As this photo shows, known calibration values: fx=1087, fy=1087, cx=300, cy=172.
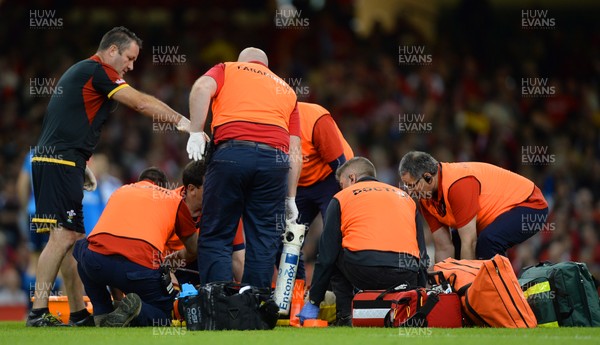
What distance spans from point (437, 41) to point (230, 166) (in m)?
12.1

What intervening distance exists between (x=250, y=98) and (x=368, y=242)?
5.05 feet

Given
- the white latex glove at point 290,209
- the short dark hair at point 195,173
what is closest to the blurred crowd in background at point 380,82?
the white latex glove at point 290,209

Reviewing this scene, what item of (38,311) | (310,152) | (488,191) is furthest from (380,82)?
(38,311)

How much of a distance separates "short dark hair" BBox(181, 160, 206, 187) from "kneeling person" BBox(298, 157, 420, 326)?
1138 mm

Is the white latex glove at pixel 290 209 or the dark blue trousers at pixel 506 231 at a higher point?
the white latex glove at pixel 290 209

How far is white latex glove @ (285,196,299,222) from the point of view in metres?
9.71

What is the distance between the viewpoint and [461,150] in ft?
57.7

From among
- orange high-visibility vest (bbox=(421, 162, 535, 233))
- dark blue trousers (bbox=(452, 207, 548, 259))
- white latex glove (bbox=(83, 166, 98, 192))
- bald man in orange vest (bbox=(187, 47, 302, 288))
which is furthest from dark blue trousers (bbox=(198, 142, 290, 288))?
dark blue trousers (bbox=(452, 207, 548, 259))

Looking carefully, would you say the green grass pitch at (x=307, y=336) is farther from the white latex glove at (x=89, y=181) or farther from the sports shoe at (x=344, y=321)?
the white latex glove at (x=89, y=181)

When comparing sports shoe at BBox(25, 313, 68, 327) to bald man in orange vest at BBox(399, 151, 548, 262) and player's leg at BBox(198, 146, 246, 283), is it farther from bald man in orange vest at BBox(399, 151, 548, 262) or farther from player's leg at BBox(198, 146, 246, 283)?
bald man in orange vest at BBox(399, 151, 548, 262)

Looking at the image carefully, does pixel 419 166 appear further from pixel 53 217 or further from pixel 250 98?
pixel 53 217

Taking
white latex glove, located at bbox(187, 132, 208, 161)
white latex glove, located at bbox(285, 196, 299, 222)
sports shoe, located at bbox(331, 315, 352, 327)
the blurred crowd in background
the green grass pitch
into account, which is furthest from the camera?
the blurred crowd in background

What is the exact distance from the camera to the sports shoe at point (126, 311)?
28.5 ft

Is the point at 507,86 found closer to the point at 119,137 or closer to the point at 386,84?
the point at 386,84
